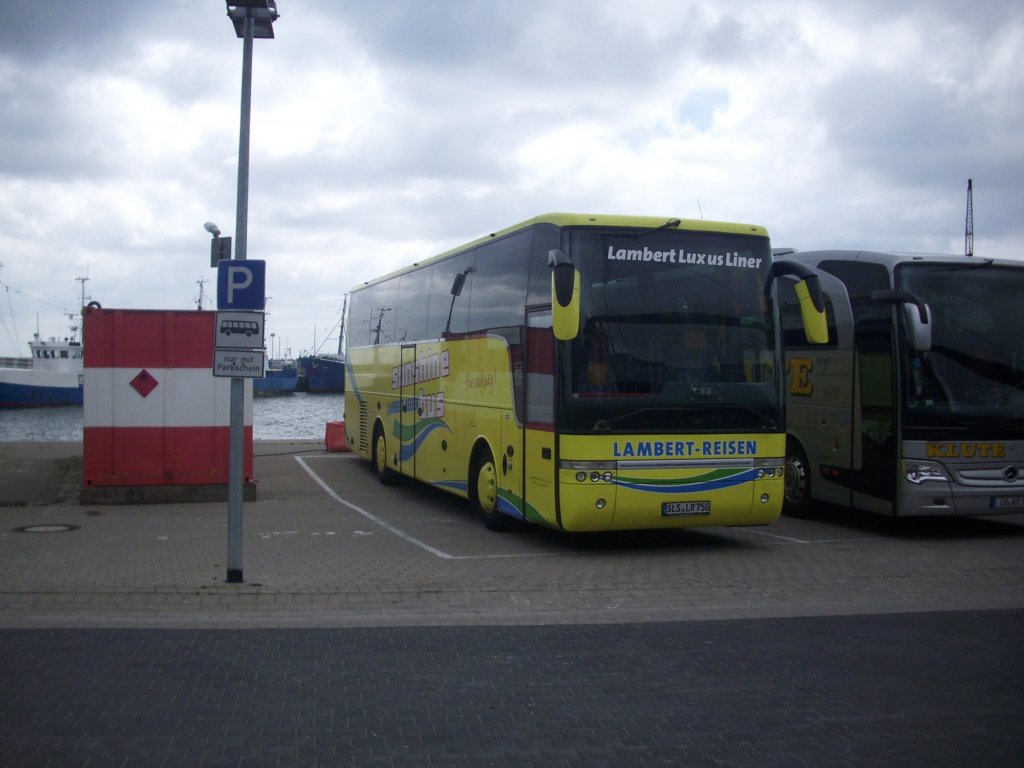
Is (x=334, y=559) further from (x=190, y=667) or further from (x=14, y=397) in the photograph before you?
(x=14, y=397)

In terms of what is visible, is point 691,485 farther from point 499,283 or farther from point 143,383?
point 143,383

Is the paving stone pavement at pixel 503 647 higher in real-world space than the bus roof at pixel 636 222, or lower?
lower

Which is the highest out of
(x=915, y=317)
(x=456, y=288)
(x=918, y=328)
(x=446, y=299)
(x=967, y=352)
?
(x=456, y=288)

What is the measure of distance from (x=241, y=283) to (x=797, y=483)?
8763mm

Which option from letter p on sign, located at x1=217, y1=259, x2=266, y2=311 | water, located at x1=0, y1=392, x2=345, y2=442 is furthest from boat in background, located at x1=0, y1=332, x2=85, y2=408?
letter p on sign, located at x1=217, y1=259, x2=266, y2=311

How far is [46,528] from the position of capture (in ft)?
41.4

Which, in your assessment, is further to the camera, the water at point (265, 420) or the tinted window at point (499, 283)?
the water at point (265, 420)

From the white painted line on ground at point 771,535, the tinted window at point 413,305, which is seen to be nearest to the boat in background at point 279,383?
the tinted window at point 413,305

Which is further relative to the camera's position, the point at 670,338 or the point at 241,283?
the point at 670,338

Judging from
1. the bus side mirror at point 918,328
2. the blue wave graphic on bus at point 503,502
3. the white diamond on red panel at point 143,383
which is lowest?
the blue wave graphic on bus at point 503,502

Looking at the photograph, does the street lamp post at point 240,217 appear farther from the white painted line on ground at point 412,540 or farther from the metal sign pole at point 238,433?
the white painted line on ground at point 412,540

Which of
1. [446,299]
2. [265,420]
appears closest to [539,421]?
[446,299]

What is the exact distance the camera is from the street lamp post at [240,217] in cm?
927

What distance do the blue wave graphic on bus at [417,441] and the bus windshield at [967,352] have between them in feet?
20.3
